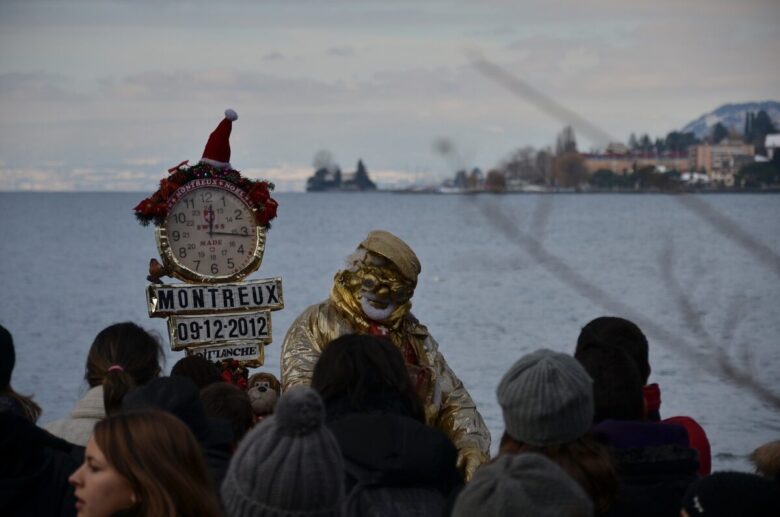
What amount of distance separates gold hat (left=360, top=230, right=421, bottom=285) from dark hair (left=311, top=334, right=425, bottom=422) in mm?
1652

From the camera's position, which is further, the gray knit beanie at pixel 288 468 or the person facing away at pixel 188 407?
the person facing away at pixel 188 407

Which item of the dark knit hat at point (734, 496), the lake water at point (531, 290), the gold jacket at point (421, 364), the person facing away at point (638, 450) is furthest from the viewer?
the gold jacket at point (421, 364)

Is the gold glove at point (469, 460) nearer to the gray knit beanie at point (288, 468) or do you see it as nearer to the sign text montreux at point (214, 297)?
the sign text montreux at point (214, 297)

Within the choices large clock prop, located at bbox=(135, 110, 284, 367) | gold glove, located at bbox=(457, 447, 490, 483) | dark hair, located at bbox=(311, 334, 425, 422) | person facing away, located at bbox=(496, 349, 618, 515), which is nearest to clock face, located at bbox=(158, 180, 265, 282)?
large clock prop, located at bbox=(135, 110, 284, 367)

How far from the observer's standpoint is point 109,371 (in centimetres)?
426

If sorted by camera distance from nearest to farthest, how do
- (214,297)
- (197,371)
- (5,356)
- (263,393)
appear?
(5,356) < (197,371) < (263,393) < (214,297)

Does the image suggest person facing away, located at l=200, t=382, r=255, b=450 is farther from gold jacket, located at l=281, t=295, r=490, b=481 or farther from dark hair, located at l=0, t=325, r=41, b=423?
gold jacket, located at l=281, t=295, r=490, b=481

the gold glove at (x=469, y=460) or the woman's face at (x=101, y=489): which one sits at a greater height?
the woman's face at (x=101, y=489)

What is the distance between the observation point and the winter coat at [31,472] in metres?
3.46

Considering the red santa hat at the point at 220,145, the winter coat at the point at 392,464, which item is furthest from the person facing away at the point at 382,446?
the red santa hat at the point at 220,145

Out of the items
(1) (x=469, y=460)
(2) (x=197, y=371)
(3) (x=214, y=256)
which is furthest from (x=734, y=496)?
(3) (x=214, y=256)

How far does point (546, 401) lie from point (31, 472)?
1.47 metres

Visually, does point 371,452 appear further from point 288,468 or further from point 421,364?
point 421,364

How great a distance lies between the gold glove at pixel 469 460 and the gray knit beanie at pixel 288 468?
8.01 ft
